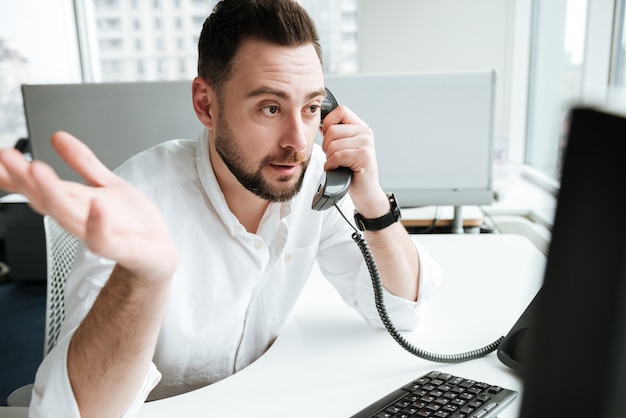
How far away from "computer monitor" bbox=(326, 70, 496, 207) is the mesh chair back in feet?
2.58

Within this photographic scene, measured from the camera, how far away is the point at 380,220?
3.54ft

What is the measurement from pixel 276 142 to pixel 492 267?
0.60m

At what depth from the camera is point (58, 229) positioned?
118cm

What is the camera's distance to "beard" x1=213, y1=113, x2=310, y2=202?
1.08 m

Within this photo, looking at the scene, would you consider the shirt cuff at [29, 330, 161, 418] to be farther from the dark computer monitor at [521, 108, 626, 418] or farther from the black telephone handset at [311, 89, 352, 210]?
the dark computer monitor at [521, 108, 626, 418]

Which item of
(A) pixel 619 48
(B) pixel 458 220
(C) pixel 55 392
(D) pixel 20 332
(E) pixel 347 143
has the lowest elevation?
(D) pixel 20 332

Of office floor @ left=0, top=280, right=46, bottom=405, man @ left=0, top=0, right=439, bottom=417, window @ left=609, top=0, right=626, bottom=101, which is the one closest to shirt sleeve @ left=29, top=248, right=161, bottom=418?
man @ left=0, top=0, right=439, bottom=417

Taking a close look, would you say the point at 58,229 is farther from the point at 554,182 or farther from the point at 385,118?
the point at 554,182

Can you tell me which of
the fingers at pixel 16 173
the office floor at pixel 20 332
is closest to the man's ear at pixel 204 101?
the fingers at pixel 16 173

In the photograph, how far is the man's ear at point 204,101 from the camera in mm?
1165

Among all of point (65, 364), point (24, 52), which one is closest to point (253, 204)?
point (65, 364)

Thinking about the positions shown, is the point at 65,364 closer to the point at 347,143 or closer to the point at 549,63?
the point at 347,143

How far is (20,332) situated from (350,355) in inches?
90.6

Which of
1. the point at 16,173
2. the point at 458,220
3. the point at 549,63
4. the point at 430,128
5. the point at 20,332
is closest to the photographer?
the point at 16,173
